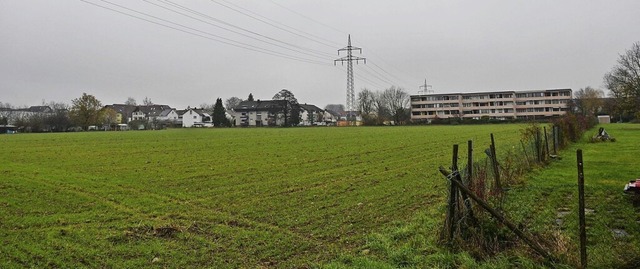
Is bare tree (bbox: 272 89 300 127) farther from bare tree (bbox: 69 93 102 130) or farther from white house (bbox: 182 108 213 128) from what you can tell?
bare tree (bbox: 69 93 102 130)

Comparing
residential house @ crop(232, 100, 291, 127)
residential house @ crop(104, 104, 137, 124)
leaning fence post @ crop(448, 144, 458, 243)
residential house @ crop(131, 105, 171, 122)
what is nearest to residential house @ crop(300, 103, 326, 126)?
residential house @ crop(232, 100, 291, 127)

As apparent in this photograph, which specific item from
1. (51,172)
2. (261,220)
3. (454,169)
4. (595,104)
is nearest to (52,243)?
(261,220)

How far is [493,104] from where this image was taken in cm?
14812

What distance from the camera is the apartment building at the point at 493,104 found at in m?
141

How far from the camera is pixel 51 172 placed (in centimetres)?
1881

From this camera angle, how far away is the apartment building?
141 metres

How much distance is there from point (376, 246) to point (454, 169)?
1.87 m

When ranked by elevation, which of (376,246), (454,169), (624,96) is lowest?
(376,246)

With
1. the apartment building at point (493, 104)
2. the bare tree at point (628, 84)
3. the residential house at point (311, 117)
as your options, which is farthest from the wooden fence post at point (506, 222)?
the residential house at point (311, 117)

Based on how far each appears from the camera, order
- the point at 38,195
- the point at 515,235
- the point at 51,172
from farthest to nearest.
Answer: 1. the point at 51,172
2. the point at 38,195
3. the point at 515,235

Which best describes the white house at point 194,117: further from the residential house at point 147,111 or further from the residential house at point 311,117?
the residential house at point 311,117

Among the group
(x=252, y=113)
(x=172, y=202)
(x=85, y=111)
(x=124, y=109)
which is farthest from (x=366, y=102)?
(x=172, y=202)

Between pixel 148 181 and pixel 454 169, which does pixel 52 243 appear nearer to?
pixel 454 169

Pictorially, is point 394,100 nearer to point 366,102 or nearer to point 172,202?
point 366,102
